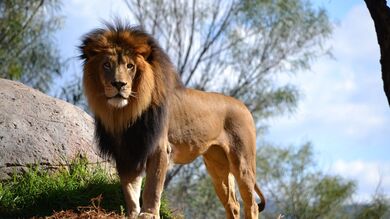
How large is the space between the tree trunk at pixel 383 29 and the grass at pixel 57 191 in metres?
2.66

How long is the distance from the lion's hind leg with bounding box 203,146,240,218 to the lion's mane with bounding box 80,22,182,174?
3.87 feet

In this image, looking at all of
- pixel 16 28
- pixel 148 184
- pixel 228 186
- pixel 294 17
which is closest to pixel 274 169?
pixel 294 17

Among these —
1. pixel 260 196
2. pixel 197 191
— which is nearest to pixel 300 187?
pixel 197 191

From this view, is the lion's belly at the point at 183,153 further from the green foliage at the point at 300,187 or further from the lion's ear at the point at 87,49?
the green foliage at the point at 300,187

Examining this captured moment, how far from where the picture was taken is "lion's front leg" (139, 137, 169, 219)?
598cm

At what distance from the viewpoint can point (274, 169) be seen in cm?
1980

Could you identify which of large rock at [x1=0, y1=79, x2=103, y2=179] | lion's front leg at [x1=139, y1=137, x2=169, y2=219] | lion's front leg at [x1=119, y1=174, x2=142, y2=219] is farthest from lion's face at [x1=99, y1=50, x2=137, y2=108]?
large rock at [x1=0, y1=79, x2=103, y2=179]

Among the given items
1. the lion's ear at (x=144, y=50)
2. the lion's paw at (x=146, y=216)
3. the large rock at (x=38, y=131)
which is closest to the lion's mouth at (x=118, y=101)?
the lion's ear at (x=144, y=50)

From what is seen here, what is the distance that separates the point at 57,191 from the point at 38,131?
2.16 ft

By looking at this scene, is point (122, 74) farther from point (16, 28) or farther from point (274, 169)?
point (274, 169)

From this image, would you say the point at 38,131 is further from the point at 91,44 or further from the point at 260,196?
the point at 260,196

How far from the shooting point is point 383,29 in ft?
18.7

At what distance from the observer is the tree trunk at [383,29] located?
222 inches

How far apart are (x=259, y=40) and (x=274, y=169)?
10.1ft
